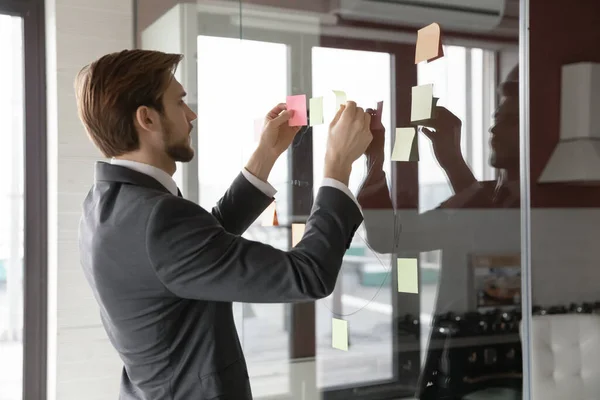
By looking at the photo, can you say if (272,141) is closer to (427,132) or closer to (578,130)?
(427,132)

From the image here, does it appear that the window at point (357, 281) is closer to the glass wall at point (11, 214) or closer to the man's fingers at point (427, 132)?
the man's fingers at point (427, 132)

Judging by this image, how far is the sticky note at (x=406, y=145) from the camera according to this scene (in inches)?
58.5

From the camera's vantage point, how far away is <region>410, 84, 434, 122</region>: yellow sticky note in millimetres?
1430

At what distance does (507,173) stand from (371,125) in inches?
13.6

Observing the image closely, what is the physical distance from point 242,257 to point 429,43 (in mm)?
644

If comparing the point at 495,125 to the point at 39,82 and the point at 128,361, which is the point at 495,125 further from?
the point at 39,82

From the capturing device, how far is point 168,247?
119cm

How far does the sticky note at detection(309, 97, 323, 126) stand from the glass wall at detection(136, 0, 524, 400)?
2cm

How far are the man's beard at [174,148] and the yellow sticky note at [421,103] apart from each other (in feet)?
1.68

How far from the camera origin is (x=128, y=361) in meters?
1.41

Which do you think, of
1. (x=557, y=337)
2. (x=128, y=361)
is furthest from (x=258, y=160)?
(x=557, y=337)

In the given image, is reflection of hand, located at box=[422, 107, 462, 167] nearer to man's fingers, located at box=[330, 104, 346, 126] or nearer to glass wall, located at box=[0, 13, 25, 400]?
man's fingers, located at box=[330, 104, 346, 126]

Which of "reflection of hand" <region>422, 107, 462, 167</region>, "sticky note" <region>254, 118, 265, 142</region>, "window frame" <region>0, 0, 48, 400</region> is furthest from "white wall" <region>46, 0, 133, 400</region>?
"reflection of hand" <region>422, 107, 462, 167</region>

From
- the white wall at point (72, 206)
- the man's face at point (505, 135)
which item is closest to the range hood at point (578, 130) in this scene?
the man's face at point (505, 135)
